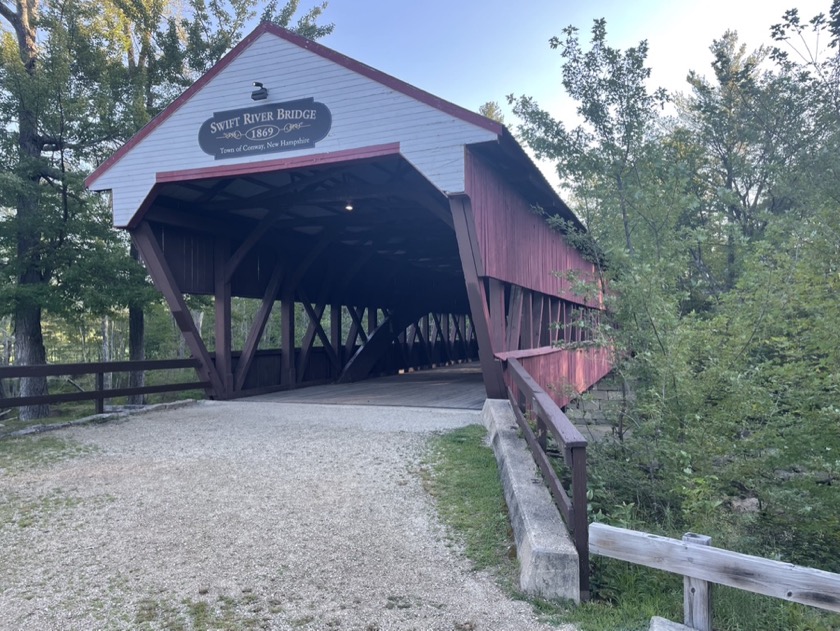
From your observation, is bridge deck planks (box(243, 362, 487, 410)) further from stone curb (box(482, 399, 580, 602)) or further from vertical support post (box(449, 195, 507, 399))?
stone curb (box(482, 399, 580, 602))

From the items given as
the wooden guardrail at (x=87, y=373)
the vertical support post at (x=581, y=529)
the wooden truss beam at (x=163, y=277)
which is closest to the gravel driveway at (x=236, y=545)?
the vertical support post at (x=581, y=529)

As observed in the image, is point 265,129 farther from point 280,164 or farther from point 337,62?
point 337,62

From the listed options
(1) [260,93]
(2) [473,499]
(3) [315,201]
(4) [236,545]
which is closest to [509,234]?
(3) [315,201]

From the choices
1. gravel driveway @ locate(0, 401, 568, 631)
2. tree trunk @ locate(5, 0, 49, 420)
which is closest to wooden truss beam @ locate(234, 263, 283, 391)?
tree trunk @ locate(5, 0, 49, 420)

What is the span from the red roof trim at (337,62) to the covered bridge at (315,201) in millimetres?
18

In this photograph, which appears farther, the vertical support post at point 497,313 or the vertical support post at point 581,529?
the vertical support post at point 497,313

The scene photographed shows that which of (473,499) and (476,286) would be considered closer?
(473,499)

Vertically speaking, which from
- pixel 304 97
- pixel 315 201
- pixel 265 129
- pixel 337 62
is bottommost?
pixel 315 201

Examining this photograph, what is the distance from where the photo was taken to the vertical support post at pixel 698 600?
96.1 inches

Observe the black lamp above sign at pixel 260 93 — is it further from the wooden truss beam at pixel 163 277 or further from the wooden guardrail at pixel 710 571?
the wooden guardrail at pixel 710 571

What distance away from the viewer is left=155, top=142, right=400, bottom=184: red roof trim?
24.1 feet

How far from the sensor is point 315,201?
9516 mm

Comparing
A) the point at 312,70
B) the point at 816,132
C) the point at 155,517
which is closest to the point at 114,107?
the point at 312,70

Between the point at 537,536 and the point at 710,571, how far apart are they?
2.78 feet
